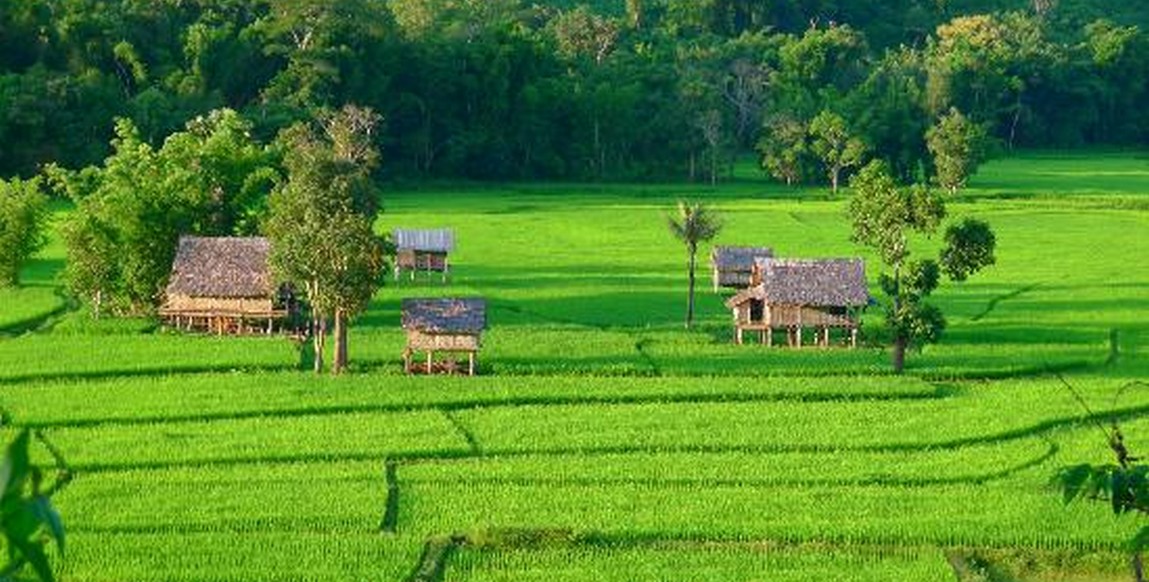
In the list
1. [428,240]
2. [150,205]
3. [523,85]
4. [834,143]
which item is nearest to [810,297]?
[428,240]

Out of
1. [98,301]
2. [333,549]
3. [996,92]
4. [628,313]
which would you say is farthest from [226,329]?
[996,92]

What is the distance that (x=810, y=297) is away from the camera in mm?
32625

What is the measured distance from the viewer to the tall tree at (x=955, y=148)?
224 feet

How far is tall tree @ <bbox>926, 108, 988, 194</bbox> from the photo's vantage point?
68.4 m

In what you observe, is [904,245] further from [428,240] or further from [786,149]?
[786,149]

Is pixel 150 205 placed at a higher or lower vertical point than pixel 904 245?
higher

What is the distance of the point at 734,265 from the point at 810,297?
7639 mm

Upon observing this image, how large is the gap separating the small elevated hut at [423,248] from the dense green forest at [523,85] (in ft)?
68.2

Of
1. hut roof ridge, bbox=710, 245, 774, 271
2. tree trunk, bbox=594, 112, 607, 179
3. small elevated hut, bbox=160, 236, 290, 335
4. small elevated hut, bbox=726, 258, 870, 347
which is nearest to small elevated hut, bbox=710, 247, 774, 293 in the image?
hut roof ridge, bbox=710, 245, 774, 271

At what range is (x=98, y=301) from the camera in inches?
1400

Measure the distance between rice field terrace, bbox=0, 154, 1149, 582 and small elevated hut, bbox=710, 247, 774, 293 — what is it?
1.79 metres

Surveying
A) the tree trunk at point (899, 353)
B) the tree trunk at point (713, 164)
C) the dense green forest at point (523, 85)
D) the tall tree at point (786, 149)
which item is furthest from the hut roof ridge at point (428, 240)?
the tree trunk at point (713, 164)

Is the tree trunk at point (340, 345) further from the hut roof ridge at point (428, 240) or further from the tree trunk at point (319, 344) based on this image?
the hut roof ridge at point (428, 240)

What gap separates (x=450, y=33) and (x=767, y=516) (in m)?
63.7
